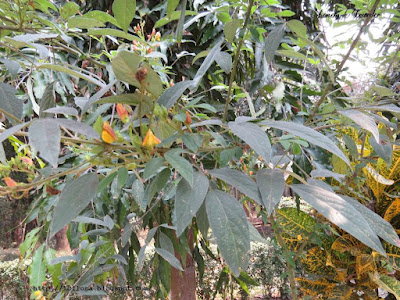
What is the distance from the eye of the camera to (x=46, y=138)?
17 centimetres

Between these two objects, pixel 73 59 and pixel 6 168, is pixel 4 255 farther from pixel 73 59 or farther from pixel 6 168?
pixel 6 168

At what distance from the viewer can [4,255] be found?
450 cm

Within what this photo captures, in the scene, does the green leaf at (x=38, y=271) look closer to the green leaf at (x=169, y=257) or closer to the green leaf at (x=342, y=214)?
the green leaf at (x=169, y=257)

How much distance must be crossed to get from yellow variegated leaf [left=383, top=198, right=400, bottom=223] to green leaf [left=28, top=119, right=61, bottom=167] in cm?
83

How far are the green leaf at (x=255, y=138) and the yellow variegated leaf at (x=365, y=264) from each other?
0.67 meters

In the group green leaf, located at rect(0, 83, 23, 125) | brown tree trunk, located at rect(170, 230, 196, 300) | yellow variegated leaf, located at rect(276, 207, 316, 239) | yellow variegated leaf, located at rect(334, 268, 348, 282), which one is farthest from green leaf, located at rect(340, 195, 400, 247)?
brown tree trunk, located at rect(170, 230, 196, 300)

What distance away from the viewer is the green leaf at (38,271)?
0.59 metres

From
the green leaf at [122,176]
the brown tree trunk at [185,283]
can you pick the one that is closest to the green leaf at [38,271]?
the green leaf at [122,176]

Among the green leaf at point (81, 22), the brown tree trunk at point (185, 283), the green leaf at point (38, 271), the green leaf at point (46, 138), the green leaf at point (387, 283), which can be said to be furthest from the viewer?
the brown tree trunk at point (185, 283)

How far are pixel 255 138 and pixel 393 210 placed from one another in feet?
2.40

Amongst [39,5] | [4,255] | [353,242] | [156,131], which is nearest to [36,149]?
[156,131]

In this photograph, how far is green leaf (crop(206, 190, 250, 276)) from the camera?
0.21m

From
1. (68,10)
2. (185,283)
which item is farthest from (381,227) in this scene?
(185,283)

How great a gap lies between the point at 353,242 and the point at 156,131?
0.71 metres
